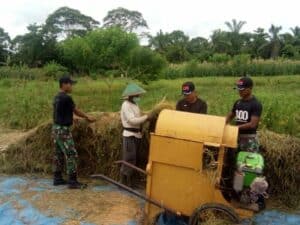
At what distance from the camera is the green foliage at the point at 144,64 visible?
21.5m

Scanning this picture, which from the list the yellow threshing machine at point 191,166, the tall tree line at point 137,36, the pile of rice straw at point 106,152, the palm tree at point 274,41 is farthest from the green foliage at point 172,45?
the yellow threshing machine at point 191,166

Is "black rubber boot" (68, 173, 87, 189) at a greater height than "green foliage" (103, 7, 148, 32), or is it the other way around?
"green foliage" (103, 7, 148, 32)

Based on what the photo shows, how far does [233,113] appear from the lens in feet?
17.6

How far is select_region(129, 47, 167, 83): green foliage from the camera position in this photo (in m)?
21.5

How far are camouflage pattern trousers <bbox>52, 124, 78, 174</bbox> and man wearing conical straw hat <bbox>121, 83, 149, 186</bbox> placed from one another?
29.1 inches

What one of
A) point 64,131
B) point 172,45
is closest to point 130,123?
point 64,131

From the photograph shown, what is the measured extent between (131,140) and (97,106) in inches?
267

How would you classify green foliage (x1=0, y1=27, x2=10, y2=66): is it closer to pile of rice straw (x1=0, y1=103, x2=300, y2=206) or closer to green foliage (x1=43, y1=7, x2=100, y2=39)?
green foliage (x1=43, y1=7, x2=100, y2=39)

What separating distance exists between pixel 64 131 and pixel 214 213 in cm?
254

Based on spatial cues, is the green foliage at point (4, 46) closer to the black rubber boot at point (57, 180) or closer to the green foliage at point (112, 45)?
the green foliage at point (112, 45)

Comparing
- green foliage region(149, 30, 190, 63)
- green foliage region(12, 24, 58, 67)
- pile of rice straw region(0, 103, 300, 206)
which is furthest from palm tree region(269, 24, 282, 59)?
pile of rice straw region(0, 103, 300, 206)

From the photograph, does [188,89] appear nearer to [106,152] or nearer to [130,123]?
[130,123]

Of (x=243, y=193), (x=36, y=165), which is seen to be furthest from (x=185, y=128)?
(x=36, y=165)

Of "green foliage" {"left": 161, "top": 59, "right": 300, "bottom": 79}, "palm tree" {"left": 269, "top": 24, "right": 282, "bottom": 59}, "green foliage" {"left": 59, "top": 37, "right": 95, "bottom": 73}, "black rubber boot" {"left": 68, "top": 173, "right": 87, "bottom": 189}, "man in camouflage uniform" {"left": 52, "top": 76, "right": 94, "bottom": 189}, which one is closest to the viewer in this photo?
"man in camouflage uniform" {"left": 52, "top": 76, "right": 94, "bottom": 189}
